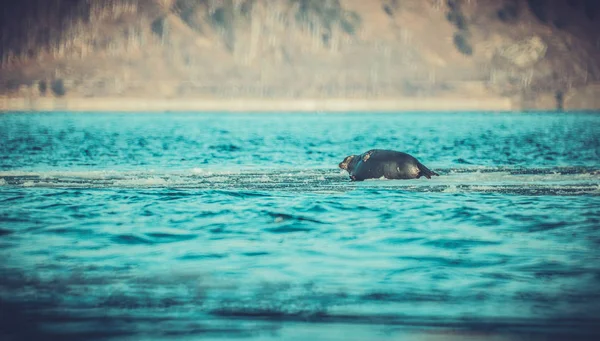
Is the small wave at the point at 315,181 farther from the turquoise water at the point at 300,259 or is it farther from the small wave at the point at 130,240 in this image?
the small wave at the point at 130,240

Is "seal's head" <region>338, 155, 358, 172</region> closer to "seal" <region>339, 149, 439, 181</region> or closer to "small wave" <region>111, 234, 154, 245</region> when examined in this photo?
"seal" <region>339, 149, 439, 181</region>

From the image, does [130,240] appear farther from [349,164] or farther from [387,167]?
[349,164]

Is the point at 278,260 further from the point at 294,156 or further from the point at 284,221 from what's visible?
the point at 294,156

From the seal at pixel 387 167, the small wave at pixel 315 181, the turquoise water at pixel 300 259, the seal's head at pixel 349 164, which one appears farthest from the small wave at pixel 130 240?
the seal's head at pixel 349 164

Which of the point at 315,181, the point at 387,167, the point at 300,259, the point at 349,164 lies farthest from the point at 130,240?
the point at 349,164

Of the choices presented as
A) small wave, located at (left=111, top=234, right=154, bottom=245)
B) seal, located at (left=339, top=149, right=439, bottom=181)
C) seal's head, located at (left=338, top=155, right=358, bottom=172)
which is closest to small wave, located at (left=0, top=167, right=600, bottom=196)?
seal's head, located at (left=338, top=155, right=358, bottom=172)

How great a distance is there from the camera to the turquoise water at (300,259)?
826 cm

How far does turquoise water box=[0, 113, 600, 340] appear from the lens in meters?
8.26

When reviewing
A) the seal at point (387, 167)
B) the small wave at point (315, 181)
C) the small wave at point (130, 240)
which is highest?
the seal at point (387, 167)

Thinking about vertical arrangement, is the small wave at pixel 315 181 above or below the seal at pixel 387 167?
below

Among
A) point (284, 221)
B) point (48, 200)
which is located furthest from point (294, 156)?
point (284, 221)

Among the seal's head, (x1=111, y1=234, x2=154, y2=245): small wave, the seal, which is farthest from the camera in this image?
the seal's head

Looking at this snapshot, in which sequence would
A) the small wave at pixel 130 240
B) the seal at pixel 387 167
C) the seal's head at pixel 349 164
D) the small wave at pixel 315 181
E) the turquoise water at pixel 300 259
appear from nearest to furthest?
the turquoise water at pixel 300 259
the small wave at pixel 130 240
the small wave at pixel 315 181
the seal at pixel 387 167
the seal's head at pixel 349 164

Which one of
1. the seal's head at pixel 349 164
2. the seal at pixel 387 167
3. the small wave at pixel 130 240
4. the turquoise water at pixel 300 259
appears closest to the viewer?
the turquoise water at pixel 300 259
